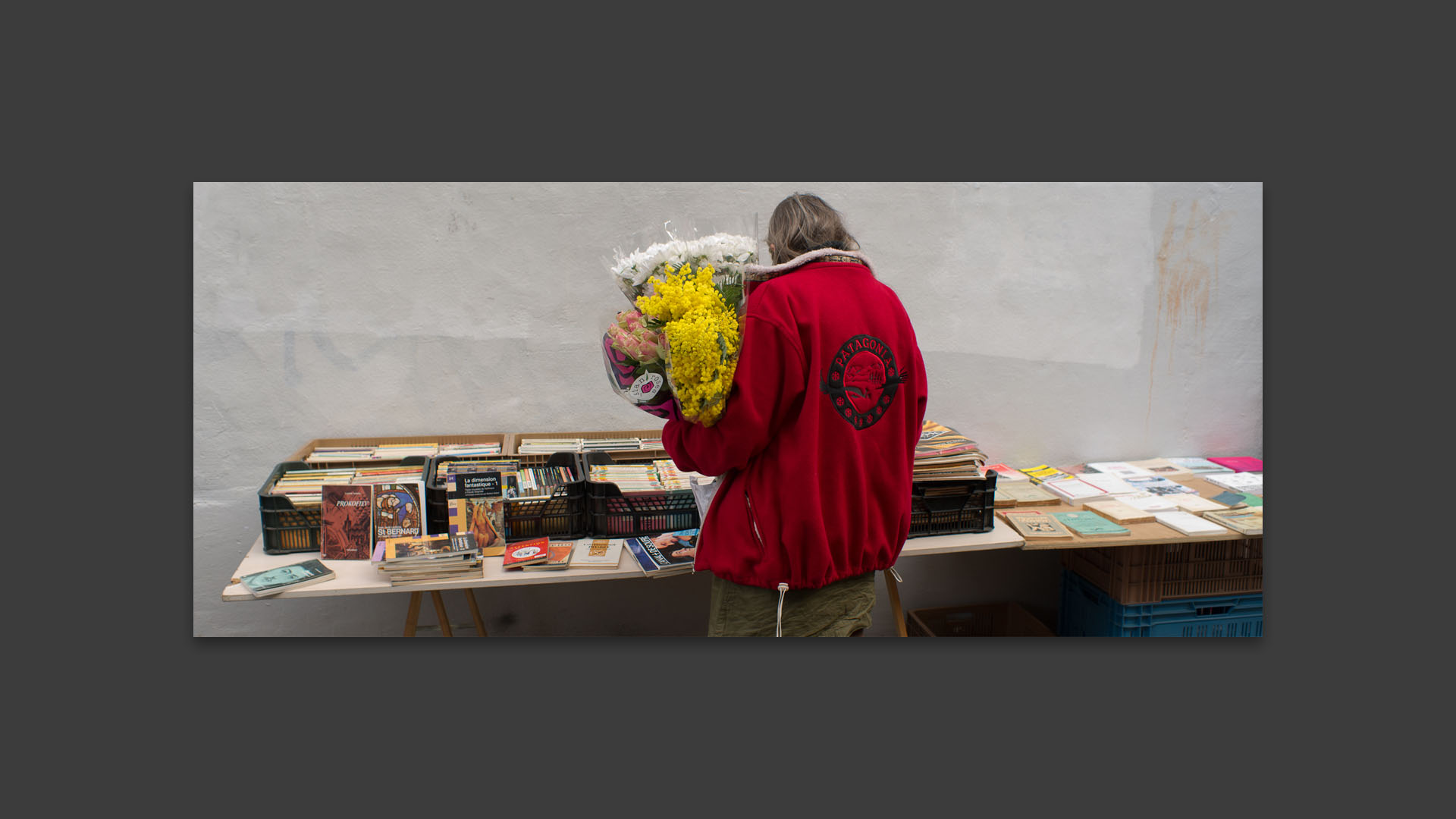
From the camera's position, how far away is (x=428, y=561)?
9.37ft

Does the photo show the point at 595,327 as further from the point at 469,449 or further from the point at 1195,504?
the point at 1195,504

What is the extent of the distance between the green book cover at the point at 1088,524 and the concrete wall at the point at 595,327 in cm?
83

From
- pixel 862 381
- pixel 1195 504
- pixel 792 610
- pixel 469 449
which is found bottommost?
pixel 792 610

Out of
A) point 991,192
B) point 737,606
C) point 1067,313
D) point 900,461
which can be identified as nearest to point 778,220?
point 900,461

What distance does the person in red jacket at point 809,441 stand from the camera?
240 centimetres

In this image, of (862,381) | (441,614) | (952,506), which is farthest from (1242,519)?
(441,614)

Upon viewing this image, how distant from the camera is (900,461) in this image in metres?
2.64

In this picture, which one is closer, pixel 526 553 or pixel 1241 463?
pixel 526 553

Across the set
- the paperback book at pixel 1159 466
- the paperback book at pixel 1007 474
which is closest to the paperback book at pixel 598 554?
the paperback book at pixel 1007 474

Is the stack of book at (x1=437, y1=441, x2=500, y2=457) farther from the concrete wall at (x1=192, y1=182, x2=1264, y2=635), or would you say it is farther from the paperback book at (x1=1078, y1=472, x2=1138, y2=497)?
the paperback book at (x1=1078, y1=472, x2=1138, y2=497)

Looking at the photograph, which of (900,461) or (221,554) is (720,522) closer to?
(900,461)

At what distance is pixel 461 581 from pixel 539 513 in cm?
46

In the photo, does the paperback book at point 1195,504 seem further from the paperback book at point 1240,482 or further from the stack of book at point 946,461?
the stack of book at point 946,461

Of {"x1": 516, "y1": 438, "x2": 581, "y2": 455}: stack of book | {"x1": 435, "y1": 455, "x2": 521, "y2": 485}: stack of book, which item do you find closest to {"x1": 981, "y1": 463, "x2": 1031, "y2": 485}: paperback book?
{"x1": 516, "y1": 438, "x2": 581, "y2": 455}: stack of book
